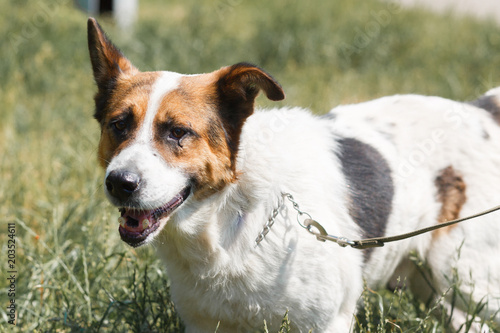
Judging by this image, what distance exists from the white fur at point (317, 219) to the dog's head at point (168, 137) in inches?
2.2

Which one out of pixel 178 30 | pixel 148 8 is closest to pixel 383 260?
pixel 178 30

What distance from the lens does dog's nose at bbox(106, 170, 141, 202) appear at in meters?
2.73

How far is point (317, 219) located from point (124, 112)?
3.74 feet

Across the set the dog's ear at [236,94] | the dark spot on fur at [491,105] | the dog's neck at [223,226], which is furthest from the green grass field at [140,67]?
the dark spot on fur at [491,105]

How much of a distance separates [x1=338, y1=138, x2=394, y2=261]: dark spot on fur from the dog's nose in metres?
1.27

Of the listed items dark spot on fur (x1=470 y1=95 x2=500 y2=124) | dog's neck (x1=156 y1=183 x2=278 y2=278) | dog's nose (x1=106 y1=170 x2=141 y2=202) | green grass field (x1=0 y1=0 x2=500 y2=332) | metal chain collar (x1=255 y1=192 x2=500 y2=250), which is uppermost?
dark spot on fur (x1=470 y1=95 x2=500 y2=124)

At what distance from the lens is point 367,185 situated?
138 inches

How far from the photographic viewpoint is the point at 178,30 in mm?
9242

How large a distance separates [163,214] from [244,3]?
954cm

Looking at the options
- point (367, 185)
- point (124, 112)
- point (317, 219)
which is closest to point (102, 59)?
point (124, 112)

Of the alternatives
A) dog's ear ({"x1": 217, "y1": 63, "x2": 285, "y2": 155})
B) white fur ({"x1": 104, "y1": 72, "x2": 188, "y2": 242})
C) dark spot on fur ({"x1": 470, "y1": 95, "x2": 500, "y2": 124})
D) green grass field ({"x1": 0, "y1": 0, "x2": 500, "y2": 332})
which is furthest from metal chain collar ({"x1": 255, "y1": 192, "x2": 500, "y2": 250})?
dark spot on fur ({"x1": 470, "y1": 95, "x2": 500, "y2": 124})

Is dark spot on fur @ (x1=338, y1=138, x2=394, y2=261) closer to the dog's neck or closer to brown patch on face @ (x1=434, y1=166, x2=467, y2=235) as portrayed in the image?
brown patch on face @ (x1=434, y1=166, x2=467, y2=235)

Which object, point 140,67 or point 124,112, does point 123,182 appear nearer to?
point 124,112

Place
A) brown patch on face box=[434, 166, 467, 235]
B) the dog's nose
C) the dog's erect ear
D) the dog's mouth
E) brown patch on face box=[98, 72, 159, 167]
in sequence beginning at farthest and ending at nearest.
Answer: brown patch on face box=[434, 166, 467, 235] < the dog's erect ear < brown patch on face box=[98, 72, 159, 167] < the dog's mouth < the dog's nose
